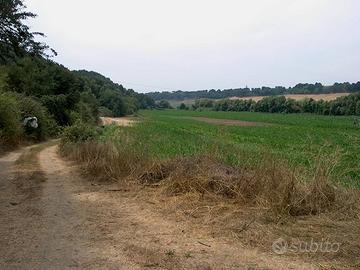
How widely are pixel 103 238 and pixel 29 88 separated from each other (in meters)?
42.0

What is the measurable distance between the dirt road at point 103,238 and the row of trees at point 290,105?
9186 centimetres

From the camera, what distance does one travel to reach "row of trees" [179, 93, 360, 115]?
9644 cm

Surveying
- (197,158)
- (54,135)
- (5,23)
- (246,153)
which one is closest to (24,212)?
(197,158)

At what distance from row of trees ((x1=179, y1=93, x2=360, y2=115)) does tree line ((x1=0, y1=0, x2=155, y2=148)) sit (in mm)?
58096

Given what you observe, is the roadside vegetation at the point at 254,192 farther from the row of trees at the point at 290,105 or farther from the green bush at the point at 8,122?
the row of trees at the point at 290,105

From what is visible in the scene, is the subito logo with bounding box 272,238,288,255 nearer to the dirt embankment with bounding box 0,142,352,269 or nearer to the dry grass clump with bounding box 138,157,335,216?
the dirt embankment with bounding box 0,142,352,269

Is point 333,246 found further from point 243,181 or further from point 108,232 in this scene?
point 108,232

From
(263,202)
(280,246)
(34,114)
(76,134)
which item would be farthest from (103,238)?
(34,114)

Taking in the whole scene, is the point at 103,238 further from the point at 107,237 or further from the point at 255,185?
the point at 255,185

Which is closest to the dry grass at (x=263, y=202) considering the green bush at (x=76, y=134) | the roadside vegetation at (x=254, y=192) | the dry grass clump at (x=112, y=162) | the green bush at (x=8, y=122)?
the roadside vegetation at (x=254, y=192)

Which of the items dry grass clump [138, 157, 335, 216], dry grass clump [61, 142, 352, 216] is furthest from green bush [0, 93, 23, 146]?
dry grass clump [138, 157, 335, 216]

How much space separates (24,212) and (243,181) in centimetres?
501

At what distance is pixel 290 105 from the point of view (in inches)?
4626

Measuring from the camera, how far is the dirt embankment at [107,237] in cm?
635
